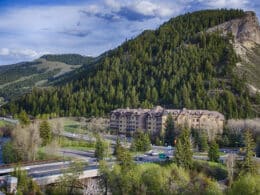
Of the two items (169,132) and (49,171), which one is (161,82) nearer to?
(169,132)

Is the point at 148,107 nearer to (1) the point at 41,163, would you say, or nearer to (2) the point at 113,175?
(1) the point at 41,163

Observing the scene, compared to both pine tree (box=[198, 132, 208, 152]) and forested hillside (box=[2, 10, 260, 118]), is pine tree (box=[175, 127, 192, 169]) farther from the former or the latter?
forested hillside (box=[2, 10, 260, 118])

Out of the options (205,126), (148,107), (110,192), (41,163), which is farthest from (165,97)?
A: (110,192)

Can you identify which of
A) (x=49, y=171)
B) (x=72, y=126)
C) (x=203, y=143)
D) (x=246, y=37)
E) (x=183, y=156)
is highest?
(x=246, y=37)

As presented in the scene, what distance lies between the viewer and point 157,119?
75.4 m

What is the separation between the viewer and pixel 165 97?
311 ft

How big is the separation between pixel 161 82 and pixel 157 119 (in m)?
26.5

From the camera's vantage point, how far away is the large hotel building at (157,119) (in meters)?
74.1

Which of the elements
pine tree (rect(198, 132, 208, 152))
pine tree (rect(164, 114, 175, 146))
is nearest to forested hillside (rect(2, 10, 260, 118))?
pine tree (rect(164, 114, 175, 146))

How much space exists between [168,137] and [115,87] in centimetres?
3577

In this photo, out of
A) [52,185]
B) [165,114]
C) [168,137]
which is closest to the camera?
[52,185]

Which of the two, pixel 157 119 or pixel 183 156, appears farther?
pixel 157 119

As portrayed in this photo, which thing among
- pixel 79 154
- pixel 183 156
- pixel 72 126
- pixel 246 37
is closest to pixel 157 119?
pixel 72 126

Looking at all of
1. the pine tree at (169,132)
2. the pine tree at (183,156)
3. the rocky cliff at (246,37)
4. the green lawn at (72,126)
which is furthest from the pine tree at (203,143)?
the rocky cliff at (246,37)
